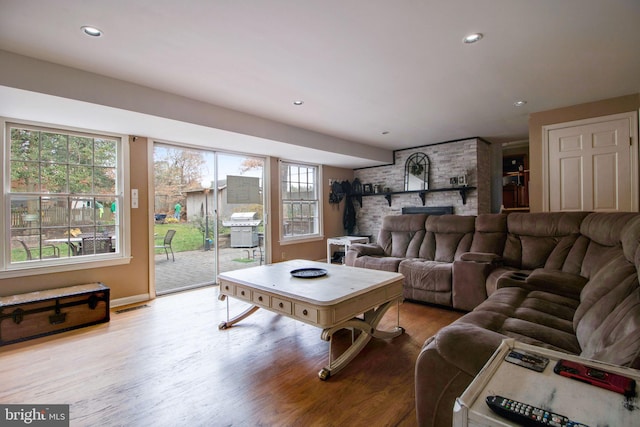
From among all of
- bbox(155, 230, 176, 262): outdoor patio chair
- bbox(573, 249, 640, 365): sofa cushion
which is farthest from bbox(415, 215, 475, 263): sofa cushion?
bbox(155, 230, 176, 262): outdoor patio chair

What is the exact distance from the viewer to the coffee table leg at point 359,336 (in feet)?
6.79

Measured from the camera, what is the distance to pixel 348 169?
7.39m

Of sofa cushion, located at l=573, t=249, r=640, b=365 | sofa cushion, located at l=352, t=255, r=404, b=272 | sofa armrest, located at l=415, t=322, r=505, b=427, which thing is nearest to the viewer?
sofa cushion, located at l=573, t=249, r=640, b=365

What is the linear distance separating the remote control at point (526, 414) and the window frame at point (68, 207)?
13.9 feet

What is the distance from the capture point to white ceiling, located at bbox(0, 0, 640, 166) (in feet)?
6.31

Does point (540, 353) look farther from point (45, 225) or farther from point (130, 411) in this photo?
point (45, 225)

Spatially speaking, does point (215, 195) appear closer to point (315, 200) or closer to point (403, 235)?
point (315, 200)

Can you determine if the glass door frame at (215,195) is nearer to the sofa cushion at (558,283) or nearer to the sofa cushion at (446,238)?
the sofa cushion at (446,238)

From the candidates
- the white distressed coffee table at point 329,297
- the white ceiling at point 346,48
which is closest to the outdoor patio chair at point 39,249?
the white ceiling at point 346,48

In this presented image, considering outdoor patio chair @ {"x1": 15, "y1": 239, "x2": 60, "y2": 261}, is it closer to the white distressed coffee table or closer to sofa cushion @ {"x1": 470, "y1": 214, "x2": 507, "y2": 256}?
the white distressed coffee table

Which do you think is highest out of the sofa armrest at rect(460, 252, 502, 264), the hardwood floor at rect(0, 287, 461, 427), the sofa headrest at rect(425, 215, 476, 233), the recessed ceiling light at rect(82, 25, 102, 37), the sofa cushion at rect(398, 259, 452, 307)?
the recessed ceiling light at rect(82, 25, 102, 37)

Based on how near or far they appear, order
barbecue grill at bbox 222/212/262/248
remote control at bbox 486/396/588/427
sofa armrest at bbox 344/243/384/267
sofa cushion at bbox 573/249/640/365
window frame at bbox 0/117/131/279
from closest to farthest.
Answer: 1. remote control at bbox 486/396/588/427
2. sofa cushion at bbox 573/249/640/365
3. window frame at bbox 0/117/131/279
4. sofa armrest at bbox 344/243/384/267
5. barbecue grill at bbox 222/212/262/248

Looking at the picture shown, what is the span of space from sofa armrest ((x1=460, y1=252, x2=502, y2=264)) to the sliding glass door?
3.43m

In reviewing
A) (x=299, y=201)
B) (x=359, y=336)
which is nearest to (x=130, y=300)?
(x=359, y=336)
